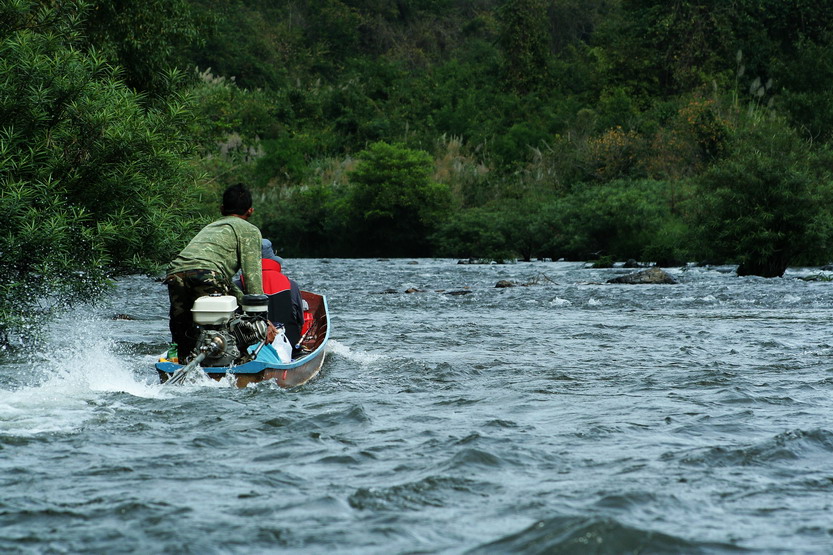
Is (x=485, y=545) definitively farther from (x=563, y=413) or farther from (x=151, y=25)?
(x=151, y=25)

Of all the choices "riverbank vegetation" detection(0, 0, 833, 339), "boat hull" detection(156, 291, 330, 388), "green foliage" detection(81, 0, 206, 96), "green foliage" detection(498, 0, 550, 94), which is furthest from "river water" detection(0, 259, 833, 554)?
"green foliage" detection(498, 0, 550, 94)

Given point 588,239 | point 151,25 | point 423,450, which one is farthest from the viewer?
point 588,239

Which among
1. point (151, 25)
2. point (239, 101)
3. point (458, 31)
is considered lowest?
point (151, 25)

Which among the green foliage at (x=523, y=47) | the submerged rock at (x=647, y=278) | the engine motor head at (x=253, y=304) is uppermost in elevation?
the green foliage at (x=523, y=47)

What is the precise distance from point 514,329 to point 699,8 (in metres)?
51.0

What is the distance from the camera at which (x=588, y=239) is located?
41.0 meters

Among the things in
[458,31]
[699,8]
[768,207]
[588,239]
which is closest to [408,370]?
[768,207]

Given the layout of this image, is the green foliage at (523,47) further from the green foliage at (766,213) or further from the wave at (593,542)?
the wave at (593,542)

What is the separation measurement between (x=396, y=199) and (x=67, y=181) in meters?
41.3

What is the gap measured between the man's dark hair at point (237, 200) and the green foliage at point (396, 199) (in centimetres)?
4300

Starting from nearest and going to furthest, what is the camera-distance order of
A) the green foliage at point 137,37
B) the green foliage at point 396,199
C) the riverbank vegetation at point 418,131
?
1. the riverbank vegetation at point 418,131
2. the green foliage at point 137,37
3. the green foliage at point 396,199

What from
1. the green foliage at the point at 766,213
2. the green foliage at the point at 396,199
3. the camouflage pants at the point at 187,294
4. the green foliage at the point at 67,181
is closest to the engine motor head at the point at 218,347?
the camouflage pants at the point at 187,294

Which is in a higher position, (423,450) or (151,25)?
(151,25)

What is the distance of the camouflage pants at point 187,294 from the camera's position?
30.2 feet
